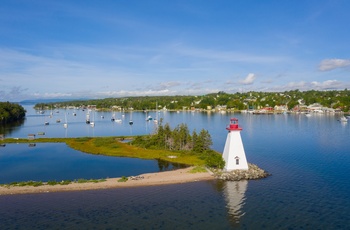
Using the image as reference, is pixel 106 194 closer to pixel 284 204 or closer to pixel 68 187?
pixel 68 187

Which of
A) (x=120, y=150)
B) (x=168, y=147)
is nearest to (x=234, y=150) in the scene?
(x=168, y=147)

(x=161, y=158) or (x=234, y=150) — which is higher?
(x=234, y=150)

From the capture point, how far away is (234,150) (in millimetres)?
37062

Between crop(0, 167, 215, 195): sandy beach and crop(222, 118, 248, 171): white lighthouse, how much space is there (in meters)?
2.98

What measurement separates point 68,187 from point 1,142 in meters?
44.5

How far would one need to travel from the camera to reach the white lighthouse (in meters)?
36.7

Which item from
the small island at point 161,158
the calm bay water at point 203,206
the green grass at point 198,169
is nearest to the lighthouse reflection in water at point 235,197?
the calm bay water at point 203,206

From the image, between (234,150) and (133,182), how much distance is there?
12384 millimetres

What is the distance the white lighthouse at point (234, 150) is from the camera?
36719mm

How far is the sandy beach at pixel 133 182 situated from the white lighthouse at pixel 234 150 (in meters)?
2.98

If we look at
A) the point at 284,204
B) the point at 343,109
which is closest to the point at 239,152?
the point at 284,204

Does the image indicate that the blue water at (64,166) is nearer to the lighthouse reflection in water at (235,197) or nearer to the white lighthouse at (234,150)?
the white lighthouse at (234,150)

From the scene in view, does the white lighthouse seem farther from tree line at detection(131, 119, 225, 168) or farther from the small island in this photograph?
tree line at detection(131, 119, 225, 168)

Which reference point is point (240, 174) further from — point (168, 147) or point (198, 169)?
point (168, 147)
